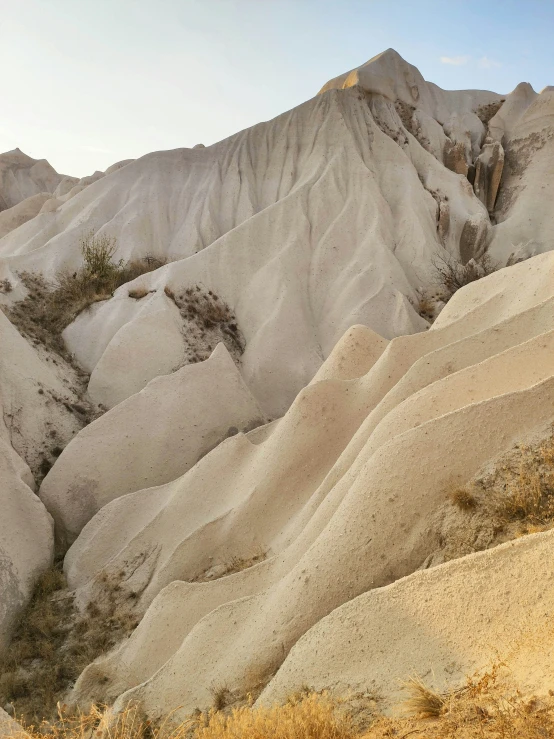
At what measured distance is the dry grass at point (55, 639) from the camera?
655 cm

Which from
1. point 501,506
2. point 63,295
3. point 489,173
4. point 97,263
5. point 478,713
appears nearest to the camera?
point 478,713

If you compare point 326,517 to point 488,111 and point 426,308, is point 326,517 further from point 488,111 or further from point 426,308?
point 488,111

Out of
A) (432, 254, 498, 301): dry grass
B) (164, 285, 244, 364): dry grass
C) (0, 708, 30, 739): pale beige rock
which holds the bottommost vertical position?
(0, 708, 30, 739): pale beige rock

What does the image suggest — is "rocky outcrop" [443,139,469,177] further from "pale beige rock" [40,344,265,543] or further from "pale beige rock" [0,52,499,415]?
"pale beige rock" [40,344,265,543]

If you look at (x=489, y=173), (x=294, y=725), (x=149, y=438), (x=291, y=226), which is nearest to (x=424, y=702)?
(x=294, y=725)

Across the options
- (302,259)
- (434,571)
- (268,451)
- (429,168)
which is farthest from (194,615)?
(429,168)

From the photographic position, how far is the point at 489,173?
21.3 m

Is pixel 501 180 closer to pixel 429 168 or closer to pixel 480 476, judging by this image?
pixel 429 168

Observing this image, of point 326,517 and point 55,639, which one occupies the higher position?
point 326,517

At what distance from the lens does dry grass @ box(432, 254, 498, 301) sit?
51.9 ft

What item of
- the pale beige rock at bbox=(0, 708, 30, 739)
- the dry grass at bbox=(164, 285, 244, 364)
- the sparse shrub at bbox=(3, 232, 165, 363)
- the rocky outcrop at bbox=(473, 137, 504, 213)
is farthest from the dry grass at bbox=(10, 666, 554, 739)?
the rocky outcrop at bbox=(473, 137, 504, 213)

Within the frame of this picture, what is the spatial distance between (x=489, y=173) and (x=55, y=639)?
70.2 feet

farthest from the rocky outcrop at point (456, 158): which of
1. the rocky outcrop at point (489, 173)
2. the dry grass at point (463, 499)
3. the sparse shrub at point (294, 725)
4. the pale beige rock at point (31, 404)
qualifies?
the sparse shrub at point (294, 725)

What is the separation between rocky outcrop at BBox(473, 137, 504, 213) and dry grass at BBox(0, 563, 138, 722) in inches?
768
